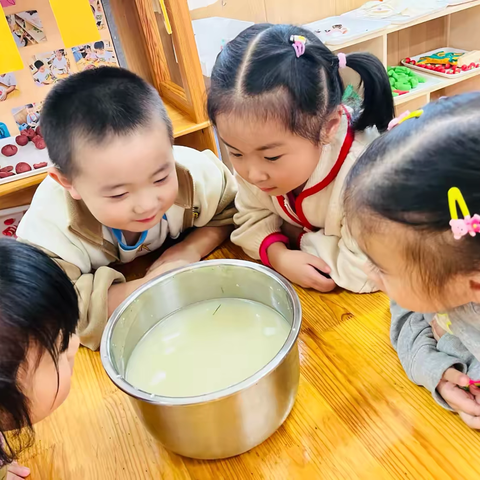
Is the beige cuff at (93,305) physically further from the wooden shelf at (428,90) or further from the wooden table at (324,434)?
the wooden shelf at (428,90)

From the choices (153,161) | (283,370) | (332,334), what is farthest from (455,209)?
(153,161)

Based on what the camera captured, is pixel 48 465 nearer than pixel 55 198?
Yes

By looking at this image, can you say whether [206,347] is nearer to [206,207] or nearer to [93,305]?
[93,305]

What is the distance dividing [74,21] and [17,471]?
72cm

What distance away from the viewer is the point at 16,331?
1.35 ft

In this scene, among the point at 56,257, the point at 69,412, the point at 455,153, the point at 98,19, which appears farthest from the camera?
the point at 98,19

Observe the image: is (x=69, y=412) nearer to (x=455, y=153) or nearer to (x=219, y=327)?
(x=219, y=327)

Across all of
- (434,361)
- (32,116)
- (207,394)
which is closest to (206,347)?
(207,394)

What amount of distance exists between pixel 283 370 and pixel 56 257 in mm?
470

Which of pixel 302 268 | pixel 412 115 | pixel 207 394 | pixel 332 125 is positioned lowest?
pixel 302 268

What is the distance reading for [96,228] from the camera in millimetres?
819

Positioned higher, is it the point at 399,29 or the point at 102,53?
the point at 102,53

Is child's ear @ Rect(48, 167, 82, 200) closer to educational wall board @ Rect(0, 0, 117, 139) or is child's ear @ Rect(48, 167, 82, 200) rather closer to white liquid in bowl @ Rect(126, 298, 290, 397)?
white liquid in bowl @ Rect(126, 298, 290, 397)

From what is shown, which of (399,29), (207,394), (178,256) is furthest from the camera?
(399,29)
